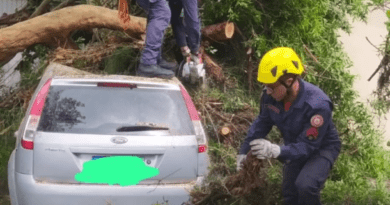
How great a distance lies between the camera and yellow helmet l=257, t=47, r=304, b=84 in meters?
5.59

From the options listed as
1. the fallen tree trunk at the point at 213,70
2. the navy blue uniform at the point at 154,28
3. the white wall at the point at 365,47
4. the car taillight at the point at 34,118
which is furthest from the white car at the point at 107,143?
the white wall at the point at 365,47

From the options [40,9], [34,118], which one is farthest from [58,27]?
[34,118]

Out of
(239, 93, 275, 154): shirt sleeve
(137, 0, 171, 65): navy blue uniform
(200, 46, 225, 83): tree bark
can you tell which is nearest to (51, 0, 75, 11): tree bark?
(200, 46, 225, 83): tree bark

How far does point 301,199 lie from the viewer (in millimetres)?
5738

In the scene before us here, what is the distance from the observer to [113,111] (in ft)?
19.7

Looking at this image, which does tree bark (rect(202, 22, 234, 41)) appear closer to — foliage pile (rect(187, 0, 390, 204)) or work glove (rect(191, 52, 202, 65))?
foliage pile (rect(187, 0, 390, 204))

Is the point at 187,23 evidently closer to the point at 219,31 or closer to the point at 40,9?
the point at 219,31

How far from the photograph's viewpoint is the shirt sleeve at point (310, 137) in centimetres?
551

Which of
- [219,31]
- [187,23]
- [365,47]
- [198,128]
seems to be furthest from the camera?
[365,47]

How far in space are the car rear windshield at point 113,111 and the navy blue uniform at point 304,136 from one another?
0.67m

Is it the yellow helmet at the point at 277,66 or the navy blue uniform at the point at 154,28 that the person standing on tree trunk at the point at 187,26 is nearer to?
the navy blue uniform at the point at 154,28

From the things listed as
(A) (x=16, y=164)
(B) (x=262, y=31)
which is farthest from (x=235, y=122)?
(A) (x=16, y=164)

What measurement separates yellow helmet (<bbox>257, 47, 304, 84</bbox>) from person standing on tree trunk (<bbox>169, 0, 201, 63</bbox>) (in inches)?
145

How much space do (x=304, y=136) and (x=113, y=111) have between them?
156 cm
